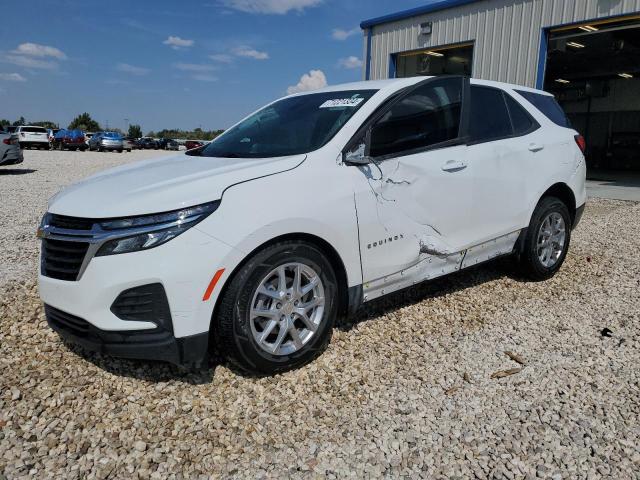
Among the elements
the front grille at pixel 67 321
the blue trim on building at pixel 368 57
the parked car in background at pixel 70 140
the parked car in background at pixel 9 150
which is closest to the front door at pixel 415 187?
the front grille at pixel 67 321

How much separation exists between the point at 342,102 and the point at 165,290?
184cm

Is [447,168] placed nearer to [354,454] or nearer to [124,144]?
[354,454]

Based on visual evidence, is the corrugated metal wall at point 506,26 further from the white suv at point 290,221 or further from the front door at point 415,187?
the front door at point 415,187

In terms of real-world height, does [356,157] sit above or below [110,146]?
above

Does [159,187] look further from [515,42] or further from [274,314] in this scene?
[515,42]

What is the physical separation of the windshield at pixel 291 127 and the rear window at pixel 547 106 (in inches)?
77.8

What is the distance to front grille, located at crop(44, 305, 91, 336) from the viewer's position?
2562 millimetres

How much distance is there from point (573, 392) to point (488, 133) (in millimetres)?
2087

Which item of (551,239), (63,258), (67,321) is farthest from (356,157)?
(551,239)

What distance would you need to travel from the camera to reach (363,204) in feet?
10.0

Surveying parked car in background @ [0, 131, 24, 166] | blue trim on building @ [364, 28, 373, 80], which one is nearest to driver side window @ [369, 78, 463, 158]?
blue trim on building @ [364, 28, 373, 80]

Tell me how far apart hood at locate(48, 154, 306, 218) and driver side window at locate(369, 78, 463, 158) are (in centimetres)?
62

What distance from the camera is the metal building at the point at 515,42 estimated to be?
1137 cm

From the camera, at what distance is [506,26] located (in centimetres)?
1220
